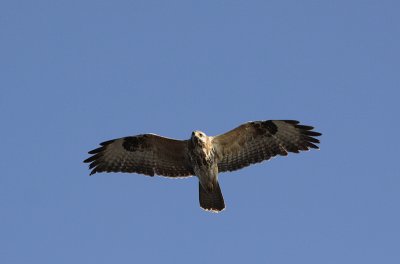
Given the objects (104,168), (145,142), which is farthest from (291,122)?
(104,168)

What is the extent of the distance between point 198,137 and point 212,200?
1494 mm

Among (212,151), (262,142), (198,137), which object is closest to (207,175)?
(212,151)

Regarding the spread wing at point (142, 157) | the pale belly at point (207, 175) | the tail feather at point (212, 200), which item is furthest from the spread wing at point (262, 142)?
the spread wing at point (142, 157)

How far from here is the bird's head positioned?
1297cm

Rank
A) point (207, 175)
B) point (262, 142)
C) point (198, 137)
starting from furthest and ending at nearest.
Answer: point (262, 142)
point (207, 175)
point (198, 137)

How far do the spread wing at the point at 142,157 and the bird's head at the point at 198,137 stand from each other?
822 millimetres

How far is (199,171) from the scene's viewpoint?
13.3 m

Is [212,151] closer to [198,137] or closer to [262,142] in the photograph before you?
[198,137]

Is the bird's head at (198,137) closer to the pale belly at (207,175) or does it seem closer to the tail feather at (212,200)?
the pale belly at (207,175)

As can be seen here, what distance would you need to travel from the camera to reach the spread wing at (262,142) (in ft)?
45.4

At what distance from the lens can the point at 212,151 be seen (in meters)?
13.5

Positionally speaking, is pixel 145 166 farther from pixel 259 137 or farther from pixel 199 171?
pixel 259 137

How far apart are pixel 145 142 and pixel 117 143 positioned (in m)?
0.65

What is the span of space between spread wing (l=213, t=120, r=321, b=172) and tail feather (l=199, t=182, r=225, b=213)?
0.60 m
